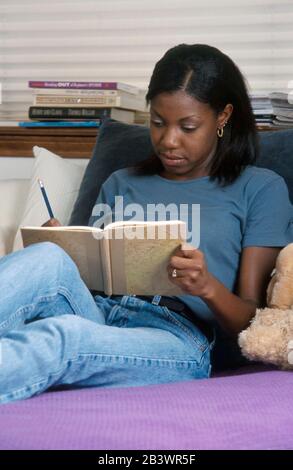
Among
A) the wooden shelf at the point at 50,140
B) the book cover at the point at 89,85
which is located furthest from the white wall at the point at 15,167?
the book cover at the point at 89,85

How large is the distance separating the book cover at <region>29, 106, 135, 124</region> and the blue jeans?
0.89 meters

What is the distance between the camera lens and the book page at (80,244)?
58.0 inches

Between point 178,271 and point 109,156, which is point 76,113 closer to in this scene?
point 109,156

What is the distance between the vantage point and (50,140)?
246cm

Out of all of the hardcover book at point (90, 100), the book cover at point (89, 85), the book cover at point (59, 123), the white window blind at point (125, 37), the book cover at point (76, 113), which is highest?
the white window blind at point (125, 37)

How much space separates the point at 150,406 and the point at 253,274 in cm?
53

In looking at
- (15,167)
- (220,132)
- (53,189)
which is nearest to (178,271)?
(220,132)

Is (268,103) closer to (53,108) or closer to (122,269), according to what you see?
(53,108)

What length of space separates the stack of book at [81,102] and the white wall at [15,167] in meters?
0.18

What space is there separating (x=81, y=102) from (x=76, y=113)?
0.12ft

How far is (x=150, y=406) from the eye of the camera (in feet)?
3.84

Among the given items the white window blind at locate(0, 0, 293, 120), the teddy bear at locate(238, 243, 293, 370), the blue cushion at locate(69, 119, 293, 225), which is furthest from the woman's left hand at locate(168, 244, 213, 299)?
→ the white window blind at locate(0, 0, 293, 120)

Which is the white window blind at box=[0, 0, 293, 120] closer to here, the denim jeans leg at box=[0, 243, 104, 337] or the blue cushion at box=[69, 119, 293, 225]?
the blue cushion at box=[69, 119, 293, 225]

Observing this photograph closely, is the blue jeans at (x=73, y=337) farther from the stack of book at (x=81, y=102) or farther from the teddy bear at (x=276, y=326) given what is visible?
the stack of book at (x=81, y=102)
